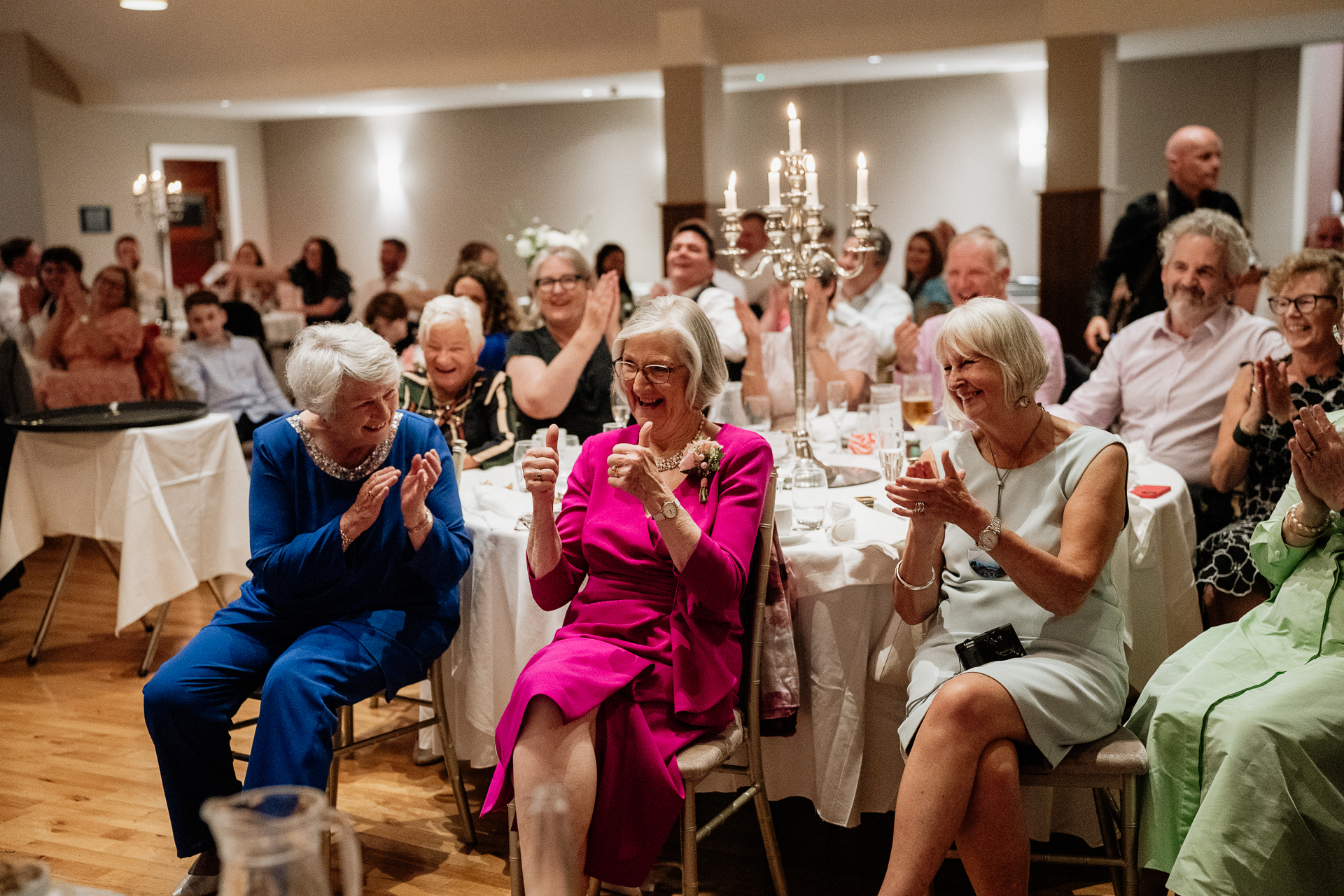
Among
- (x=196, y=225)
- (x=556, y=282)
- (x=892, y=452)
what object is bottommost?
(x=892, y=452)

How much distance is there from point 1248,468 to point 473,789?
2283 millimetres

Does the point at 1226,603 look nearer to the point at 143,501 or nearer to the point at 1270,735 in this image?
the point at 1270,735

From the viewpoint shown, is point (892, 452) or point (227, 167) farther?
point (227, 167)

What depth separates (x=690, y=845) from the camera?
7.21 ft

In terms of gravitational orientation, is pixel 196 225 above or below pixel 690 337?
above

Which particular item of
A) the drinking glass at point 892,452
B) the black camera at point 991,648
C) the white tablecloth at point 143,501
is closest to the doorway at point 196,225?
the white tablecloth at point 143,501

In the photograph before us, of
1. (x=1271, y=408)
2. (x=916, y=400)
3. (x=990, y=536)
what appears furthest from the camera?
(x=916, y=400)

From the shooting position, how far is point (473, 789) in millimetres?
3264

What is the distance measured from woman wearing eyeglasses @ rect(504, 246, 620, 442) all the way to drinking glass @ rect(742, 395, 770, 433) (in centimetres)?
51

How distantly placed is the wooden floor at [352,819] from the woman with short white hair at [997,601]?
646 millimetres

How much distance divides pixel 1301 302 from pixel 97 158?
36.4ft

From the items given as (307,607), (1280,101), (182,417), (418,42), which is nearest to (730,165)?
(418,42)

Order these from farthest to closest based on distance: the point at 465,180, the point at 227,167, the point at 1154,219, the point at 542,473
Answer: the point at 227,167, the point at 465,180, the point at 1154,219, the point at 542,473

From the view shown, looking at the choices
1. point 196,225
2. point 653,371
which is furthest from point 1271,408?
point 196,225
